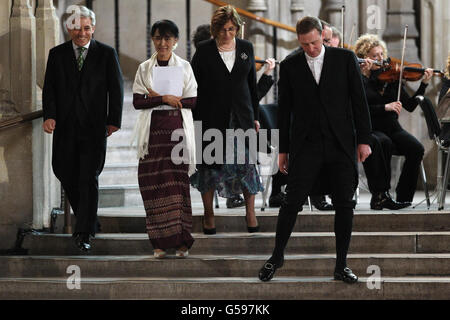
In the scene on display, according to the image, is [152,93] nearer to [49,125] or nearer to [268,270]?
[49,125]

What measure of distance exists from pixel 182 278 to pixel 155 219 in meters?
0.43

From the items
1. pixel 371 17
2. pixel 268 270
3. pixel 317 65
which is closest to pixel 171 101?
pixel 317 65

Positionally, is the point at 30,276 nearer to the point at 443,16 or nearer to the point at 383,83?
the point at 383,83

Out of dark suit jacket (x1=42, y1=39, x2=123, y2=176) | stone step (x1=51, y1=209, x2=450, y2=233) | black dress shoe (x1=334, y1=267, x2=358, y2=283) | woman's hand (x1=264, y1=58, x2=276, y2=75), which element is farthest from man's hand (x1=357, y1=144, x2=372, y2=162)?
dark suit jacket (x1=42, y1=39, x2=123, y2=176)

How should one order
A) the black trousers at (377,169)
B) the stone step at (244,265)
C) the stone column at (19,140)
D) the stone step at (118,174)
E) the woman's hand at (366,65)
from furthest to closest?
the stone step at (118,174) < the woman's hand at (366,65) < the black trousers at (377,169) < the stone column at (19,140) < the stone step at (244,265)

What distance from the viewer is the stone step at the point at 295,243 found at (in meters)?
6.65

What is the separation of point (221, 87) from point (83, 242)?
4.53 feet

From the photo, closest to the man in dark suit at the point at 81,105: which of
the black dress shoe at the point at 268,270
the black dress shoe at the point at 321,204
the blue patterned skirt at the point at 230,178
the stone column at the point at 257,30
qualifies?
the blue patterned skirt at the point at 230,178

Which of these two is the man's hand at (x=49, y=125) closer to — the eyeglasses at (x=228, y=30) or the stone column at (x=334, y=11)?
the eyeglasses at (x=228, y=30)

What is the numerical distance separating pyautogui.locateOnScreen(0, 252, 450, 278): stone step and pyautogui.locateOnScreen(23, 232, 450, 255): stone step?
12 cm

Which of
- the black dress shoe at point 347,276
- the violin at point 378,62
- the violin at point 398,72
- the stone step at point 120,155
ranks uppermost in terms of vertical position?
the violin at point 378,62

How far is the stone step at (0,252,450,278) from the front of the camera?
633cm

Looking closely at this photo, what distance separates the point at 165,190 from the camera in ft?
21.4

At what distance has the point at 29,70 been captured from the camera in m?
7.54
